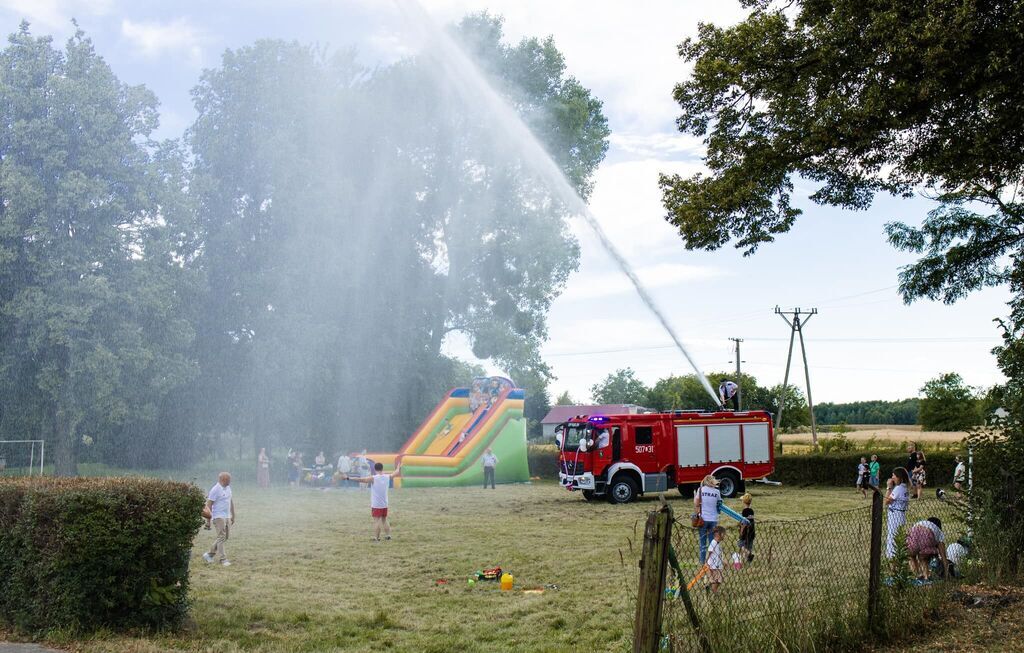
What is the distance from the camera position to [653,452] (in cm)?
2666

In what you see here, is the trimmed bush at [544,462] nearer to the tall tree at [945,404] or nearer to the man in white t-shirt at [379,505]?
the man in white t-shirt at [379,505]

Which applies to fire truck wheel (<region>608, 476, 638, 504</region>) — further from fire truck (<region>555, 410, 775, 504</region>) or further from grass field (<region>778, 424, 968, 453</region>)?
grass field (<region>778, 424, 968, 453</region>)

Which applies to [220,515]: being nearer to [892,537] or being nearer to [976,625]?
[892,537]

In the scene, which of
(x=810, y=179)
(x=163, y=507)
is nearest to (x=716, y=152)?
(x=810, y=179)

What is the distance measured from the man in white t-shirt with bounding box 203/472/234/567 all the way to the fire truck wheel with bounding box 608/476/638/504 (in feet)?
43.3

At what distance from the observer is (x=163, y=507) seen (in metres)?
9.19

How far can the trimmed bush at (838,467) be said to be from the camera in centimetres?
3391

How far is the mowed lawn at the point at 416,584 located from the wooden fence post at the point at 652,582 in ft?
5.00

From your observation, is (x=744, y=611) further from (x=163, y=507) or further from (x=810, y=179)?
(x=810, y=179)

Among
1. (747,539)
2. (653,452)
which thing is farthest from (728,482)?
(747,539)

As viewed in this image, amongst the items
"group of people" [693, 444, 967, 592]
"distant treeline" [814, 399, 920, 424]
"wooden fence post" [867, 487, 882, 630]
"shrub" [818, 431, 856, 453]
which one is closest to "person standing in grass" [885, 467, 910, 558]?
"group of people" [693, 444, 967, 592]

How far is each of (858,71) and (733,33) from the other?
1616mm

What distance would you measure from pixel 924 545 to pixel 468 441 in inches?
1043

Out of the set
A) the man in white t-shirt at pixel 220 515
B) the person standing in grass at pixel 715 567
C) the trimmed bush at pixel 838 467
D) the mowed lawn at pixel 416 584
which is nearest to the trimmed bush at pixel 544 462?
the trimmed bush at pixel 838 467
